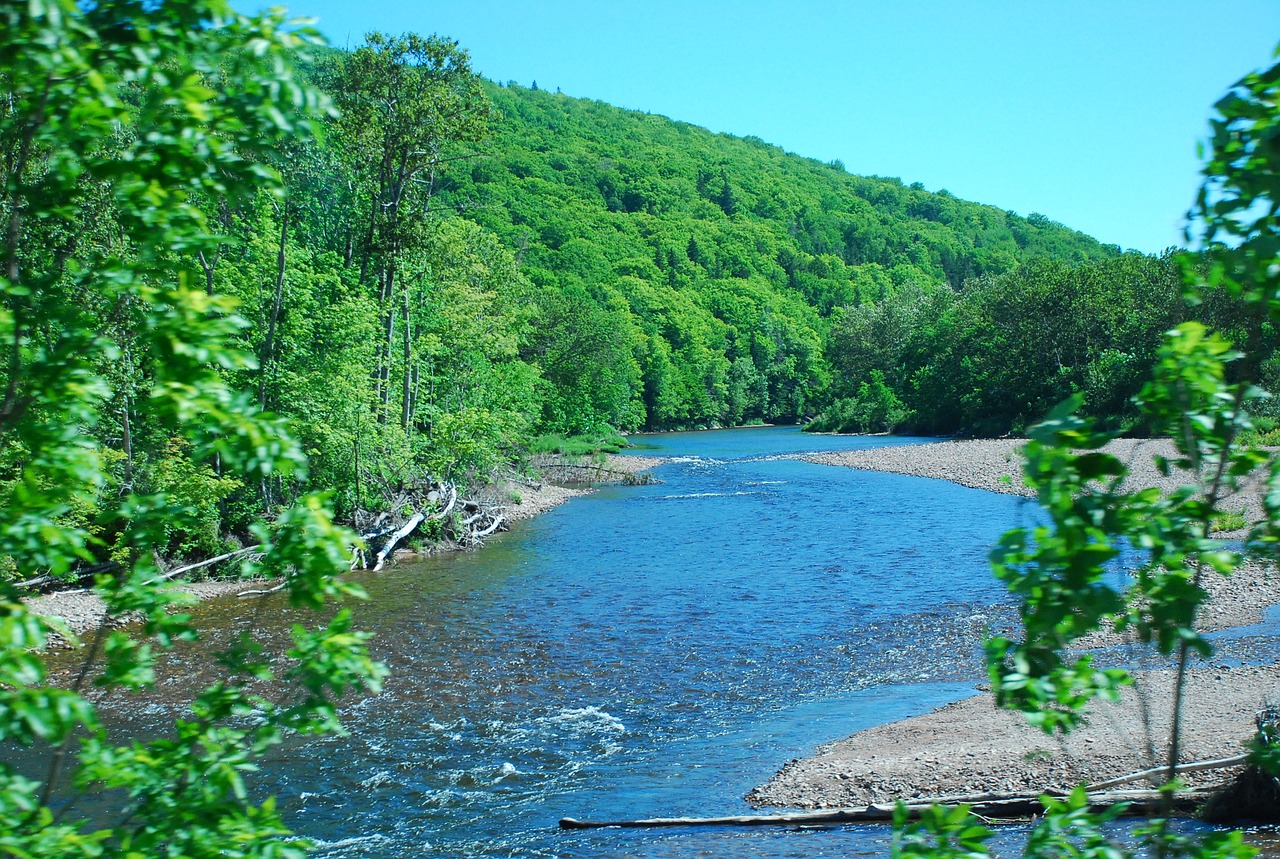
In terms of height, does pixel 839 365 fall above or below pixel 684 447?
above

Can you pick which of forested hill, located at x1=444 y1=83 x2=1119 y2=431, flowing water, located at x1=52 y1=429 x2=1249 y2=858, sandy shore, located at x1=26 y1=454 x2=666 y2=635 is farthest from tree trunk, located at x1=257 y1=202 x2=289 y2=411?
forested hill, located at x1=444 y1=83 x2=1119 y2=431

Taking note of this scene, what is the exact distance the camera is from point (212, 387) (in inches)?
127

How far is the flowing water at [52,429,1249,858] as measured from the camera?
1113 cm

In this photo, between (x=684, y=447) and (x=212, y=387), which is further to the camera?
(x=684, y=447)

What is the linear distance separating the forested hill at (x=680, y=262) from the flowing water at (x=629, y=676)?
32.9 meters

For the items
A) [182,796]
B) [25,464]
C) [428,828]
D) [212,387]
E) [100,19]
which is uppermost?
[100,19]

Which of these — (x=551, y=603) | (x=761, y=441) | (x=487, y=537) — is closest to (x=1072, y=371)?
(x=761, y=441)

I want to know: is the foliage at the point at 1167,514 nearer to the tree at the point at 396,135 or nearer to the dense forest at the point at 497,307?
the dense forest at the point at 497,307

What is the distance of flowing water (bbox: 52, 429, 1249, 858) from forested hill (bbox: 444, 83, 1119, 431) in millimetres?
32914

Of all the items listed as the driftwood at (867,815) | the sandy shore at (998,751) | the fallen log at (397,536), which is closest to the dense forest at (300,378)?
the fallen log at (397,536)

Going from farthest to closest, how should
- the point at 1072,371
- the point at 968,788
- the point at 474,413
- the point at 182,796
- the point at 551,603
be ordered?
the point at 1072,371 → the point at 474,413 → the point at 551,603 → the point at 968,788 → the point at 182,796

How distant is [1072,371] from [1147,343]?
606 centimetres

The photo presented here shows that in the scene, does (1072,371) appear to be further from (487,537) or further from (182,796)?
(182,796)

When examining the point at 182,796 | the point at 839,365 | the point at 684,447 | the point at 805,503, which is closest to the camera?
the point at 182,796
